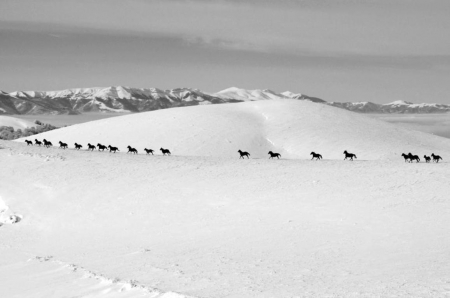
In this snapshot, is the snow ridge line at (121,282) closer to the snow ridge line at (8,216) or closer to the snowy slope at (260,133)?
the snow ridge line at (8,216)

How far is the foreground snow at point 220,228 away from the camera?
15930 mm

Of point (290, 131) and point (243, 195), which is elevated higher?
point (290, 131)

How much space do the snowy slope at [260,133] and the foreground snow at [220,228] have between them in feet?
80.7

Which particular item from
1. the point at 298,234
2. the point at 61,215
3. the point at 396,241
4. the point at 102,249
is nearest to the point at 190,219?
the point at 102,249

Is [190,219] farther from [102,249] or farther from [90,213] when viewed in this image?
[90,213]

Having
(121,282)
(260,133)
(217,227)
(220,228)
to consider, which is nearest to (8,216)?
(217,227)

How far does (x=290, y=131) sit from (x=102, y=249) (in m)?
49.0

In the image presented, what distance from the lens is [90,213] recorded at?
2895 cm

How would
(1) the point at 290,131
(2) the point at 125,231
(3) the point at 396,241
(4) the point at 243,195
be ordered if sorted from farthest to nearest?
1. (1) the point at 290,131
2. (4) the point at 243,195
3. (2) the point at 125,231
4. (3) the point at 396,241

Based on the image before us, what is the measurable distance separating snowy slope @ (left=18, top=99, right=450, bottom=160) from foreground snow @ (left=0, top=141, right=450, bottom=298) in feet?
80.7

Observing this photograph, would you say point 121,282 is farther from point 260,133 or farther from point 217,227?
point 260,133

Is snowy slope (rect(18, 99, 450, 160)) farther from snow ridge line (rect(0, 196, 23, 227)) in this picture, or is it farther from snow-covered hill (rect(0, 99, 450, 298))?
snow ridge line (rect(0, 196, 23, 227))

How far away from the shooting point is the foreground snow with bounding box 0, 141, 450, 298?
→ 1593 cm

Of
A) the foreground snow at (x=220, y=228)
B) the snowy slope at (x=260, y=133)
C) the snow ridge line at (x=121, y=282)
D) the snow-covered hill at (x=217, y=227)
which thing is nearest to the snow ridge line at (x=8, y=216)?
the snow-covered hill at (x=217, y=227)
